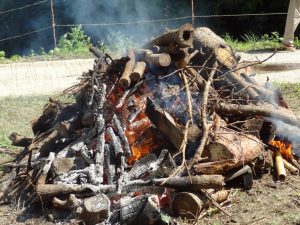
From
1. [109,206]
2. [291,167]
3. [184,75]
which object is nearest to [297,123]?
[291,167]

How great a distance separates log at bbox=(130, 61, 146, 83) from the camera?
4780 mm

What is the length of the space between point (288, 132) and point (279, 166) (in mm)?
446

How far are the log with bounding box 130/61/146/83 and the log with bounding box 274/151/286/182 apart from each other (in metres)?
1.53

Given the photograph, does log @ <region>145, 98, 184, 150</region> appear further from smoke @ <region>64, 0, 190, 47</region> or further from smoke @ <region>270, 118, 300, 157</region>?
smoke @ <region>64, 0, 190, 47</region>

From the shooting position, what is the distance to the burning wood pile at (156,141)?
A: 412cm

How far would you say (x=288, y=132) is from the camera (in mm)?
5102

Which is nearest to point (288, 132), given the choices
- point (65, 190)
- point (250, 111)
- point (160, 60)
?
point (250, 111)

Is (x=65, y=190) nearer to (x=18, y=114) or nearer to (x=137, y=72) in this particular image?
(x=137, y=72)

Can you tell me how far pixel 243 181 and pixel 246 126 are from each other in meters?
0.56

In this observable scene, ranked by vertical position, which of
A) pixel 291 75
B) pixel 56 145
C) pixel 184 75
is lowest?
pixel 291 75

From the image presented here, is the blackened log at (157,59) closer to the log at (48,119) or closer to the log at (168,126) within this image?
the log at (168,126)

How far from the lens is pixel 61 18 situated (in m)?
19.2

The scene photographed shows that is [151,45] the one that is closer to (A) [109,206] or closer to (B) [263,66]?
(A) [109,206]

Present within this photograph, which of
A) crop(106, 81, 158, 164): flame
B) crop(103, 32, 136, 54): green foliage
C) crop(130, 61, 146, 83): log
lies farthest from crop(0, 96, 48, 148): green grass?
crop(103, 32, 136, 54): green foliage
